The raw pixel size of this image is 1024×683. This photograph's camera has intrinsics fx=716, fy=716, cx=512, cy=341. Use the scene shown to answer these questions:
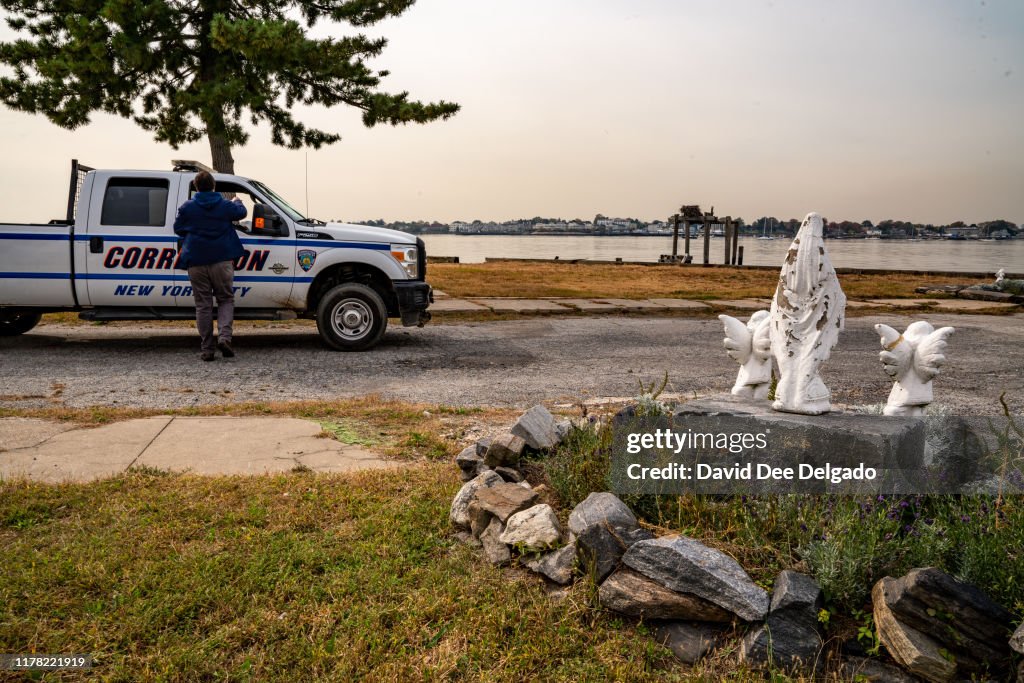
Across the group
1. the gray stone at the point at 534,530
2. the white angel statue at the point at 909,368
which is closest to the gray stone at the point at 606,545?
Result: the gray stone at the point at 534,530

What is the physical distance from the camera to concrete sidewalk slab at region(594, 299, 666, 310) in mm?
15036

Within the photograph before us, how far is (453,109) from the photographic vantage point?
1703 cm

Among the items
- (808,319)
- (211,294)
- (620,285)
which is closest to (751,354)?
(808,319)

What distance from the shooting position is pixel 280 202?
31.9ft

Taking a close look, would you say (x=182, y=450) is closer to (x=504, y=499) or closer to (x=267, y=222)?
(x=504, y=499)

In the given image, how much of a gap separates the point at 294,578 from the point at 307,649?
514 millimetres

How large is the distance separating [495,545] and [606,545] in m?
0.60

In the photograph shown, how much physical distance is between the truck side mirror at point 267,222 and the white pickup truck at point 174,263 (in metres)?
0.01

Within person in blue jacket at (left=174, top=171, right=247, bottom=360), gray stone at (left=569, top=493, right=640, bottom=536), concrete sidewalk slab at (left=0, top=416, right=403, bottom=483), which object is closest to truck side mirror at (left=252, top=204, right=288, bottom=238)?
person in blue jacket at (left=174, top=171, right=247, bottom=360)

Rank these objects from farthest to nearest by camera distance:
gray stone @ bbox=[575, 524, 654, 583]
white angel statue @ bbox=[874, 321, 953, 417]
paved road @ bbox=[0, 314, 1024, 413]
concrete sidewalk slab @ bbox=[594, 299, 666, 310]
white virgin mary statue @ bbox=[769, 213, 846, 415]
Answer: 1. concrete sidewalk slab @ bbox=[594, 299, 666, 310]
2. paved road @ bbox=[0, 314, 1024, 413]
3. white angel statue @ bbox=[874, 321, 953, 417]
4. white virgin mary statue @ bbox=[769, 213, 846, 415]
5. gray stone @ bbox=[575, 524, 654, 583]

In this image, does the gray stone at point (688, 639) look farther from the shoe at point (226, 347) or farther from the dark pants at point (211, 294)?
the shoe at point (226, 347)

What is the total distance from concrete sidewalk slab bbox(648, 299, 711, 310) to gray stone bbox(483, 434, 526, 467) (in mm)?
11393

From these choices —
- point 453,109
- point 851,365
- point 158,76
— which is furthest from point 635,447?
point 158,76

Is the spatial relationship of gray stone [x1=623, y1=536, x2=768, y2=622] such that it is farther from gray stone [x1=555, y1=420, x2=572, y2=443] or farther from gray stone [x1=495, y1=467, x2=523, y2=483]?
gray stone [x1=555, y1=420, x2=572, y2=443]
